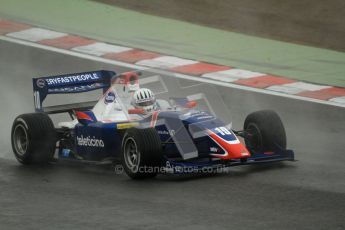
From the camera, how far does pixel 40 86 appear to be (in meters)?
12.5

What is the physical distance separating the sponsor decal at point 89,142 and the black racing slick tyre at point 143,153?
0.74 m

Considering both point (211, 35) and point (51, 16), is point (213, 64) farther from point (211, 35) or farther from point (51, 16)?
point (51, 16)

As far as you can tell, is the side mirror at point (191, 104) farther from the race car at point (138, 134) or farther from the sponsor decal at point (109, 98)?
the sponsor decal at point (109, 98)

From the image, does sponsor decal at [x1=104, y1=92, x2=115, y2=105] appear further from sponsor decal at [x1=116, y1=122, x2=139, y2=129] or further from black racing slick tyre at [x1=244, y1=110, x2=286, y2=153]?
black racing slick tyre at [x1=244, y1=110, x2=286, y2=153]

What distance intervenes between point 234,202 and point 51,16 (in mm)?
10467

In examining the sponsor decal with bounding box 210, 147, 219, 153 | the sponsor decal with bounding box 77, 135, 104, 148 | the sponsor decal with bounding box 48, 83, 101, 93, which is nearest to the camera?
the sponsor decal with bounding box 210, 147, 219, 153

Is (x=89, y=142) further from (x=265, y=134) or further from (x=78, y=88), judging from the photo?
(x=265, y=134)

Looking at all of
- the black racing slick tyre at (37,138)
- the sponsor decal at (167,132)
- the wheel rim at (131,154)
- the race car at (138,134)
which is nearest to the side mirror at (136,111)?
the race car at (138,134)

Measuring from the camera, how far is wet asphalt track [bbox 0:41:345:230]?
8.80 meters

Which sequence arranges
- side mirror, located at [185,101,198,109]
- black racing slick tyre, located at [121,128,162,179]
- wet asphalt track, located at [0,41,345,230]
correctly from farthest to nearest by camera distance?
1. side mirror, located at [185,101,198,109]
2. black racing slick tyre, located at [121,128,162,179]
3. wet asphalt track, located at [0,41,345,230]

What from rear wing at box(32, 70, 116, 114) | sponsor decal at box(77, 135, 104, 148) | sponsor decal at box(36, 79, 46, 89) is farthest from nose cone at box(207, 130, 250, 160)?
sponsor decal at box(36, 79, 46, 89)

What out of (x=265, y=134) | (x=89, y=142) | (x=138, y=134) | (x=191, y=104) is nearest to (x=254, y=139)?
(x=265, y=134)

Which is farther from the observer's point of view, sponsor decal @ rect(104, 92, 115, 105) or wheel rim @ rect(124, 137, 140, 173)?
sponsor decal @ rect(104, 92, 115, 105)

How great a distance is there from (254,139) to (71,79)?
268cm
